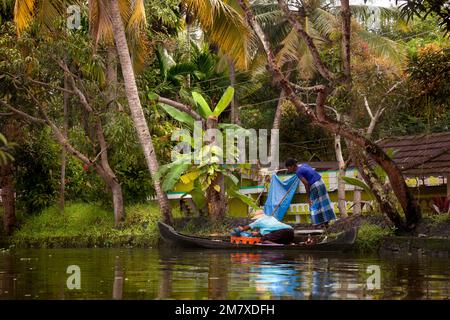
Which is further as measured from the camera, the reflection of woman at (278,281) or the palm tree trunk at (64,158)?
the palm tree trunk at (64,158)

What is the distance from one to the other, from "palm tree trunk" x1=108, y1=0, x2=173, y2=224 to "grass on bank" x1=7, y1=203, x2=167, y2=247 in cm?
136

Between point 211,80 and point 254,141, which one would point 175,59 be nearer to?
point 211,80

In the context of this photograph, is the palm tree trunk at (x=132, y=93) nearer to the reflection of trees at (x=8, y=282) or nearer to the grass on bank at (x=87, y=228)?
the grass on bank at (x=87, y=228)

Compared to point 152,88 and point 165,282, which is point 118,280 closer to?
point 165,282

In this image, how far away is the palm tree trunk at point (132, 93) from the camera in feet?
70.3

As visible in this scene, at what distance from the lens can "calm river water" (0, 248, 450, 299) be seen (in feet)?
29.0

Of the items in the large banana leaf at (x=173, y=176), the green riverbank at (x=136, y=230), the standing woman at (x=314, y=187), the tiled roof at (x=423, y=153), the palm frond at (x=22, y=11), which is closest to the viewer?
the green riverbank at (x=136, y=230)

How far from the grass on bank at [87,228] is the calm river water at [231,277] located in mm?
6364

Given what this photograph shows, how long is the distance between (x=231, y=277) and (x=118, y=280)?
1.53 meters

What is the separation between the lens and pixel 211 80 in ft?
102

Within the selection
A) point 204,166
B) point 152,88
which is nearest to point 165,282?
point 204,166

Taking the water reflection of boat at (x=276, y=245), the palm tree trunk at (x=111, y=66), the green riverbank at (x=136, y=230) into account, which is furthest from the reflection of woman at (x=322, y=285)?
the palm tree trunk at (x=111, y=66)

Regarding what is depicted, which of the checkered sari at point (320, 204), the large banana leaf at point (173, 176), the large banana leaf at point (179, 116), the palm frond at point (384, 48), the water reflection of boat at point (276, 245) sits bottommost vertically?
the water reflection of boat at point (276, 245)
